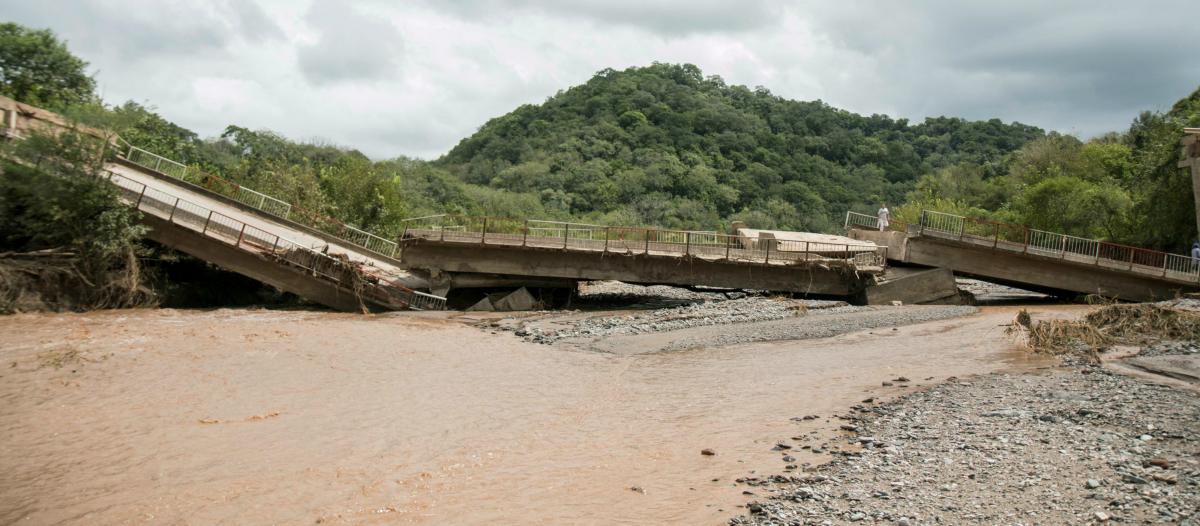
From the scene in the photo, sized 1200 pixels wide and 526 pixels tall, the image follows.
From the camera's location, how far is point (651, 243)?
3212 centimetres

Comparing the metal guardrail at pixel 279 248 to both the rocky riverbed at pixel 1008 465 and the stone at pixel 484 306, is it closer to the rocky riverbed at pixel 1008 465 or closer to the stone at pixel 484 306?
the stone at pixel 484 306

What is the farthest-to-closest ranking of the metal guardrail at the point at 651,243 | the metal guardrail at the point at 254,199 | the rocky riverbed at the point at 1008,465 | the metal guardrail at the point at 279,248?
the metal guardrail at the point at 254,199
the metal guardrail at the point at 651,243
the metal guardrail at the point at 279,248
the rocky riverbed at the point at 1008,465

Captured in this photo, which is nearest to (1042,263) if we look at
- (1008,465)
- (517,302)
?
(517,302)

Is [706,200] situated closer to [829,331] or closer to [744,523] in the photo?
[829,331]

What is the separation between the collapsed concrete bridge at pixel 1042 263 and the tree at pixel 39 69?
42.5 meters

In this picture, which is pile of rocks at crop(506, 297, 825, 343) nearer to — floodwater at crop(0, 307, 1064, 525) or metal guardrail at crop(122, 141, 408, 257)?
floodwater at crop(0, 307, 1064, 525)

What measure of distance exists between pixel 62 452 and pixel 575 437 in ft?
24.5

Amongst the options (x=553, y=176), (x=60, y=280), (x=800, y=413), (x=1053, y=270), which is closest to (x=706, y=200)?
(x=553, y=176)

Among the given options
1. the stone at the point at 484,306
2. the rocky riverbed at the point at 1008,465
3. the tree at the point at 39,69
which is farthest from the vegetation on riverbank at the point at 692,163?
the rocky riverbed at the point at 1008,465

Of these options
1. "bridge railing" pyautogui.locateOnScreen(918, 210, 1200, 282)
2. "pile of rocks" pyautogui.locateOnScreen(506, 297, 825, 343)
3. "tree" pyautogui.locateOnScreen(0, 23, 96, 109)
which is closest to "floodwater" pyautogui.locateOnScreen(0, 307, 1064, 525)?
"pile of rocks" pyautogui.locateOnScreen(506, 297, 825, 343)

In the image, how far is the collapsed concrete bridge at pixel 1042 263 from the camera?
32469 millimetres

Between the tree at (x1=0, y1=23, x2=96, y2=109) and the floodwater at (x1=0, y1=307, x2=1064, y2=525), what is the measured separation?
25.4m

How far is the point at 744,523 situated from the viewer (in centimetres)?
841

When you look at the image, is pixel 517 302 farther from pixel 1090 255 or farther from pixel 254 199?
pixel 1090 255
